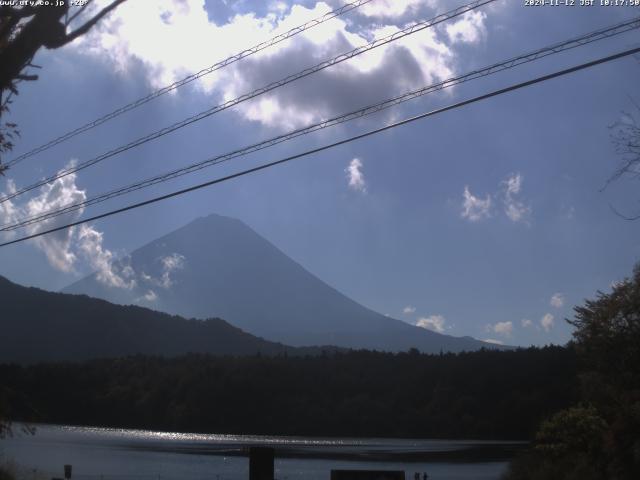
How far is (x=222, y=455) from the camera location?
276ft

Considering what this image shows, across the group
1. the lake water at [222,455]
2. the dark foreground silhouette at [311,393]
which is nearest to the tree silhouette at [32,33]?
the lake water at [222,455]

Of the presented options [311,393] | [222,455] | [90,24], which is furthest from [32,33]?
[311,393]

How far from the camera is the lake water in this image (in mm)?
62000

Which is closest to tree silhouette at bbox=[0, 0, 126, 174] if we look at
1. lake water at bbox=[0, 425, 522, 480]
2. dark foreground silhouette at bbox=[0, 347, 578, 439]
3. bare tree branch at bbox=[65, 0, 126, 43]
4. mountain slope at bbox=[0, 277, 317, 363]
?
bare tree branch at bbox=[65, 0, 126, 43]

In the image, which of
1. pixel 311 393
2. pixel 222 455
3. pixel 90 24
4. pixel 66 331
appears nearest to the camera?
pixel 90 24

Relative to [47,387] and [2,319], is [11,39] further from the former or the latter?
[2,319]

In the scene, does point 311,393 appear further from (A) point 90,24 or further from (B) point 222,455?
(A) point 90,24

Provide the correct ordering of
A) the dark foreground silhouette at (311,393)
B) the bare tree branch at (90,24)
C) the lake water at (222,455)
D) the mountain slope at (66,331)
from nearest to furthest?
the bare tree branch at (90,24) < the lake water at (222,455) < the dark foreground silhouette at (311,393) < the mountain slope at (66,331)

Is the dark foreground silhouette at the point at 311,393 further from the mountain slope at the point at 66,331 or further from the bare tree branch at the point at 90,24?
the bare tree branch at the point at 90,24

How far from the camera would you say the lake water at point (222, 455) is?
203ft

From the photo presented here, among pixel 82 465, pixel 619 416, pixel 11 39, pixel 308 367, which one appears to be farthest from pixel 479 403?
pixel 11 39

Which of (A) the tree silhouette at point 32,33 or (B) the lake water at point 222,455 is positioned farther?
(B) the lake water at point 222,455

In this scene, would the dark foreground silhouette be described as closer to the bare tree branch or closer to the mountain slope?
the mountain slope

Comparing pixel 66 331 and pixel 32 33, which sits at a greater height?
pixel 66 331
